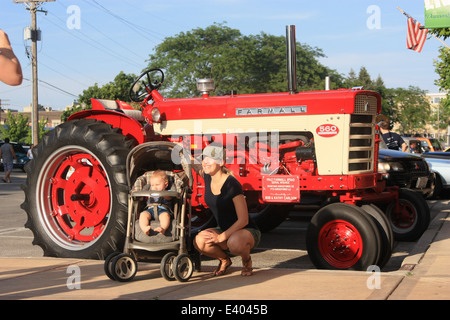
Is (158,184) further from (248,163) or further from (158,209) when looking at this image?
(248,163)

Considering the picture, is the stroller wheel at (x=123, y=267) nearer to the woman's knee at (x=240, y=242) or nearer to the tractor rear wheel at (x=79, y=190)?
the woman's knee at (x=240, y=242)

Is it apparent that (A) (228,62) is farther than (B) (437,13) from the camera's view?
Yes

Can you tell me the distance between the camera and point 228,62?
57125 mm

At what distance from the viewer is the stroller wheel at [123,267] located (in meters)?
5.73

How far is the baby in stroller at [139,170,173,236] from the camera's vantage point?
6.16m

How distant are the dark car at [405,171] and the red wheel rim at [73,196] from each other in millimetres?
5126

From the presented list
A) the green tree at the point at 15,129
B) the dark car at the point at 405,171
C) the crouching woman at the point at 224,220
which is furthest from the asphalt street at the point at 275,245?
the green tree at the point at 15,129

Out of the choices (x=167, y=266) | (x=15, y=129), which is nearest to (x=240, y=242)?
(x=167, y=266)

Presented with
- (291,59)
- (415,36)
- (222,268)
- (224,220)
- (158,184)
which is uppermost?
(415,36)

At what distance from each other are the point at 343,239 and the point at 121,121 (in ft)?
10.5

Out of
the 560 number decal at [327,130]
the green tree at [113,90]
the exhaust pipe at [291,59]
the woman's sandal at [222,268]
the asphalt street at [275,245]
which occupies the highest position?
the green tree at [113,90]

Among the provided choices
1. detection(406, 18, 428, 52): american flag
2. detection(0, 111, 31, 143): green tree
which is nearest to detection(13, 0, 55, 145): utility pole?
detection(406, 18, 428, 52): american flag

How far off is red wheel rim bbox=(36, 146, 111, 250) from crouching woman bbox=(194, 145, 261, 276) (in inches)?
71.6

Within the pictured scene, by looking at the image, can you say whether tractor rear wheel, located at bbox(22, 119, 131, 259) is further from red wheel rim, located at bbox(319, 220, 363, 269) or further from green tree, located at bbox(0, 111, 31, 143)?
green tree, located at bbox(0, 111, 31, 143)
